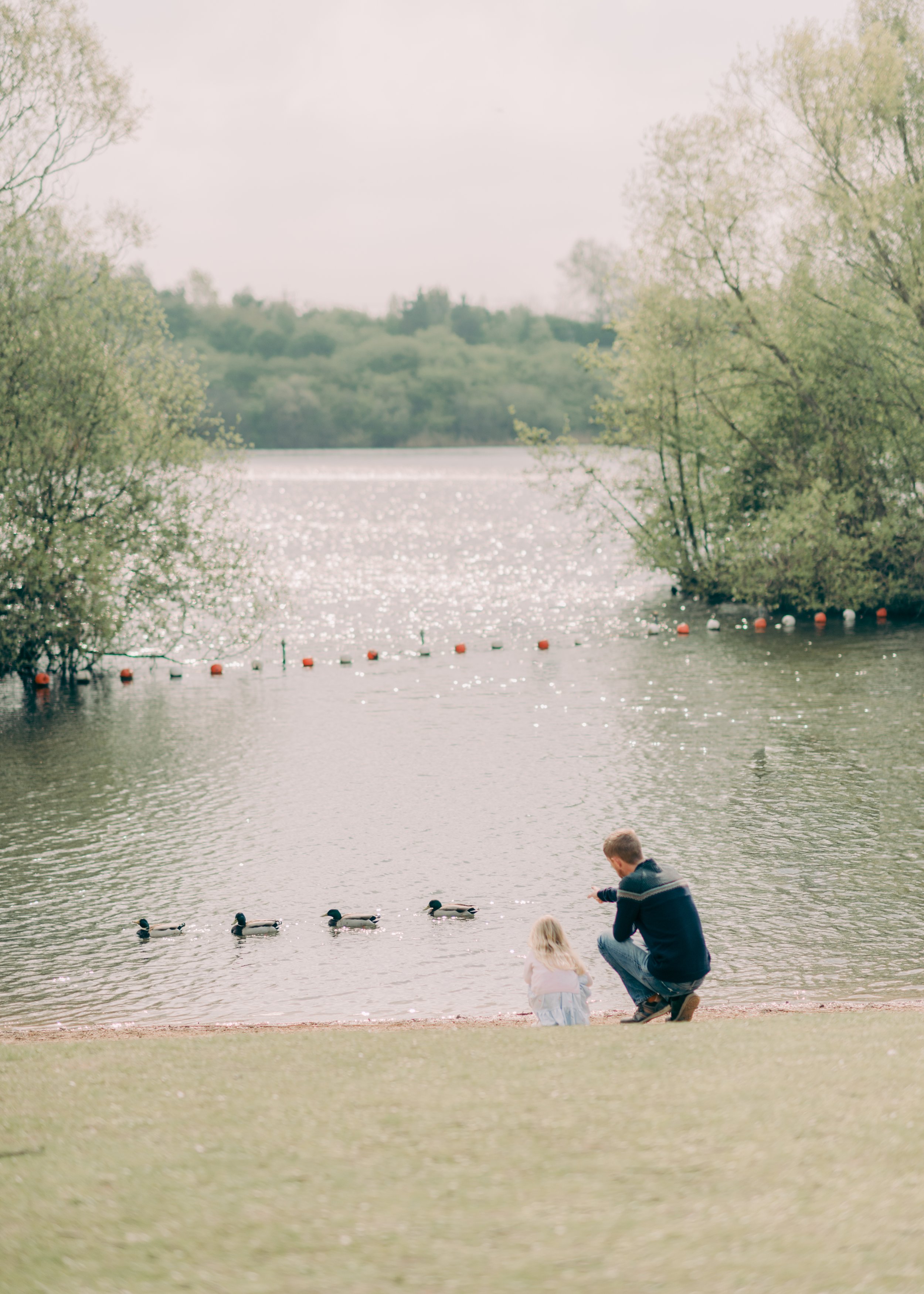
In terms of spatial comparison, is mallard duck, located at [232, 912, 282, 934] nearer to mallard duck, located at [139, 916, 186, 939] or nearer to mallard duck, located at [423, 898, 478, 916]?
mallard duck, located at [139, 916, 186, 939]

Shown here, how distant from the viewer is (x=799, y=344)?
126 feet

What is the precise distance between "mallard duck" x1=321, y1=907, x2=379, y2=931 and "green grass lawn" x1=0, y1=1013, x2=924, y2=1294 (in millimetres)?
5179

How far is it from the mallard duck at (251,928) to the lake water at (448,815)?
11 centimetres

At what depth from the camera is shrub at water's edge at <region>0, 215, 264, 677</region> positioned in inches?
1193

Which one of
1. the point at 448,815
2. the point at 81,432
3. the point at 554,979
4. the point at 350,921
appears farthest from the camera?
the point at 81,432

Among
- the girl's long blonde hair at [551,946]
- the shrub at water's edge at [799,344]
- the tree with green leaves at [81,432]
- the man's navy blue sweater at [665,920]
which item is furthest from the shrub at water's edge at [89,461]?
the man's navy blue sweater at [665,920]

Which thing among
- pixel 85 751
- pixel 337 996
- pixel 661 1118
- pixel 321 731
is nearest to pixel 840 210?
pixel 321 731

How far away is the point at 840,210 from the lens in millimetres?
34500

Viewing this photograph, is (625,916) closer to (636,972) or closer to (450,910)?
(636,972)

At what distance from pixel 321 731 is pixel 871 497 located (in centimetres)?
2217

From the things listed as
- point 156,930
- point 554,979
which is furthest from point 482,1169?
point 156,930

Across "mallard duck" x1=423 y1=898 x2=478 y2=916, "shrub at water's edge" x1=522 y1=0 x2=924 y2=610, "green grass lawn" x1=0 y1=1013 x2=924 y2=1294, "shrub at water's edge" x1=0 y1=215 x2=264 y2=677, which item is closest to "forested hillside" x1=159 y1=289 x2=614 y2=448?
"shrub at water's edge" x1=522 y1=0 x2=924 y2=610

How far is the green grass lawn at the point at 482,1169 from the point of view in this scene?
512 centimetres

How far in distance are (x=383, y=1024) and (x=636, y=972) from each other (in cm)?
247
